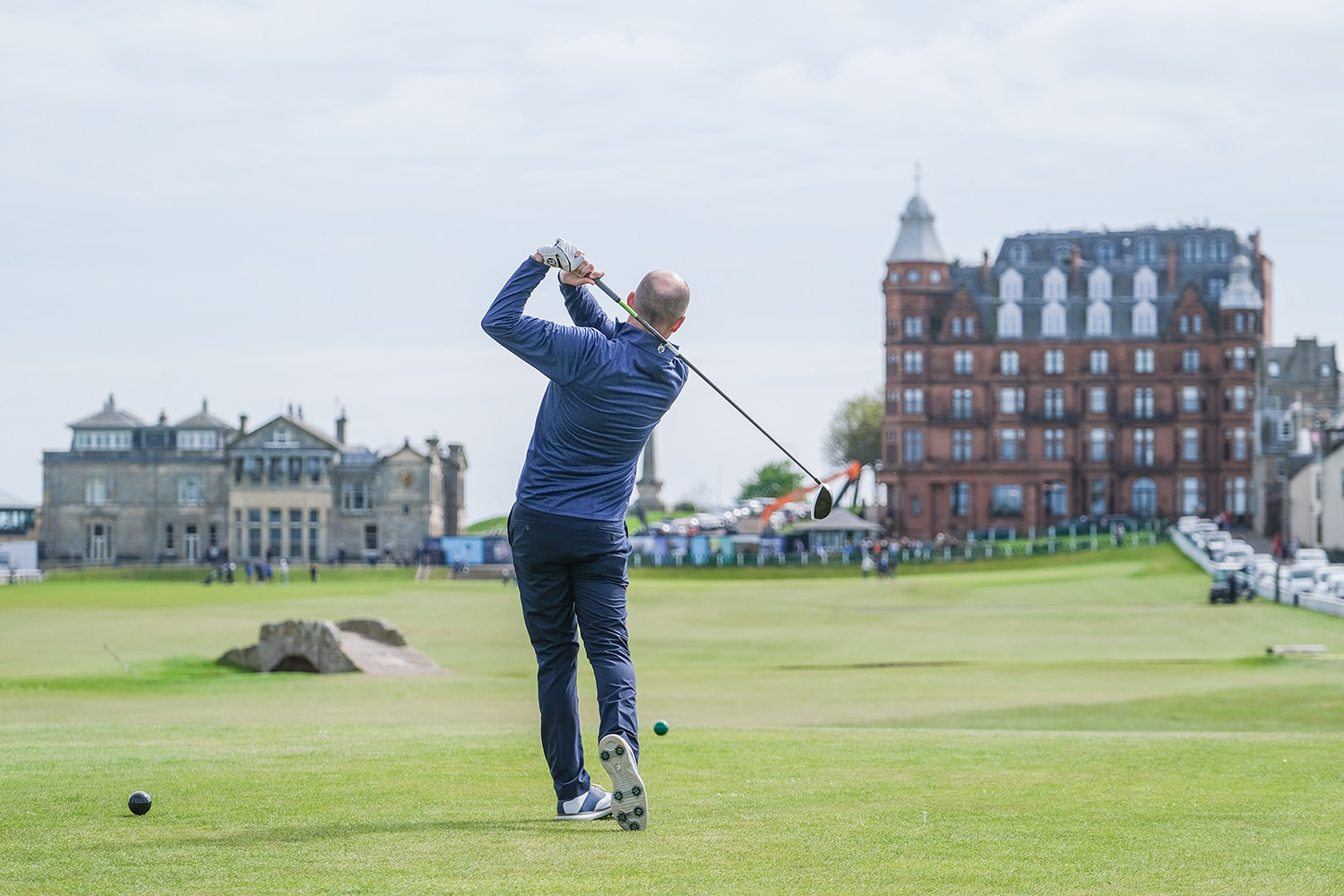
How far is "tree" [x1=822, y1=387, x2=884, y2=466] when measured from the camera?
16900 cm

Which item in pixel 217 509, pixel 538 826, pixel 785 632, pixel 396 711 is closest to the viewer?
pixel 538 826

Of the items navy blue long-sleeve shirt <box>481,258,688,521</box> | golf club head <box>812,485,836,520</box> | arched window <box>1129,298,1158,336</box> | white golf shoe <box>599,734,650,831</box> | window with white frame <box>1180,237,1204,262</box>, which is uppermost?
window with white frame <box>1180,237,1204,262</box>

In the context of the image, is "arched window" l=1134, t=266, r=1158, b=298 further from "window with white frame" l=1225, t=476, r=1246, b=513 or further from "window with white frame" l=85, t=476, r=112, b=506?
"window with white frame" l=85, t=476, r=112, b=506

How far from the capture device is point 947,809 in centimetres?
866

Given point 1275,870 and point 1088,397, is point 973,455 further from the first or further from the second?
point 1275,870

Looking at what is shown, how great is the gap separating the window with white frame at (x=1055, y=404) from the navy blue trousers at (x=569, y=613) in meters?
125

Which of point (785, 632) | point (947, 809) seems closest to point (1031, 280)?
point (785, 632)

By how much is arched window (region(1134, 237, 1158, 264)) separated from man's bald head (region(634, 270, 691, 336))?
129558mm

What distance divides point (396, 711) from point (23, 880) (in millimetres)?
14637

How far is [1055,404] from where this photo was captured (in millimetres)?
131250

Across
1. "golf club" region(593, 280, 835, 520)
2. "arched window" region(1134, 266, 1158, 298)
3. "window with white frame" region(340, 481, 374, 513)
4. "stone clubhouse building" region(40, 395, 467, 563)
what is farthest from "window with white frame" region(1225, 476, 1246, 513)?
"golf club" region(593, 280, 835, 520)

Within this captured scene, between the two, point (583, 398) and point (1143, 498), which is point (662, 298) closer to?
point (583, 398)

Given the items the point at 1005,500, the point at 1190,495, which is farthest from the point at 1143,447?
the point at 1005,500

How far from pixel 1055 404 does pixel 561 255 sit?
126 metres
